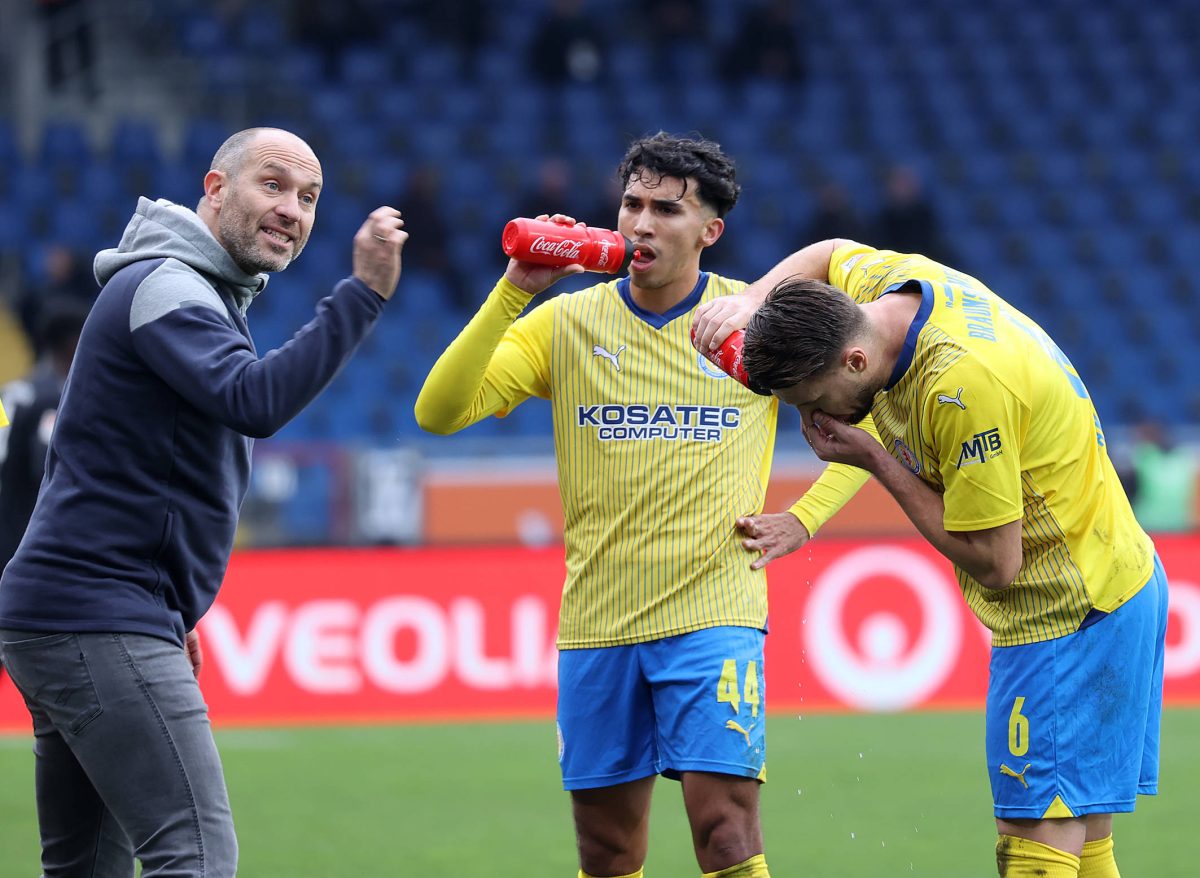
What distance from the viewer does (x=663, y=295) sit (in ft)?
16.5

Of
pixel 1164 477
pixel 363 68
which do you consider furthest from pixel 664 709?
pixel 363 68

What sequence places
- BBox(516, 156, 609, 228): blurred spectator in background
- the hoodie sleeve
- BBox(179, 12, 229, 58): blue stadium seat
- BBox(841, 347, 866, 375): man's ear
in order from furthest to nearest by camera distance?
BBox(179, 12, 229, 58): blue stadium seat
BBox(516, 156, 609, 228): blurred spectator in background
BBox(841, 347, 866, 375): man's ear
the hoodie sleeve

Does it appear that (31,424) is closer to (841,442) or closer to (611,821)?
Answer: (611,821)

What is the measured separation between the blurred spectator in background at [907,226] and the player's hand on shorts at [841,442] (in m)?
12.8

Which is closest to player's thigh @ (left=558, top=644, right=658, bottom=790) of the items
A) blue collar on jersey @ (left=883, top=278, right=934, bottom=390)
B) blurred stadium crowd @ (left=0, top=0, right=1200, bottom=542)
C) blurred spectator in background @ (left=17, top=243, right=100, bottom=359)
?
blue collar on jersey @ (left=883, top=278, right=934, bottom=390)

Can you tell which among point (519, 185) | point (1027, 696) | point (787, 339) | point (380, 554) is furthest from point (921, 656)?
point (519, 185)

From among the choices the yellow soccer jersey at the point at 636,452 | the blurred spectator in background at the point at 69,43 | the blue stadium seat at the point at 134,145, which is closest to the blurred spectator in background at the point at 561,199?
the blue stadium seat at the point at 134,145

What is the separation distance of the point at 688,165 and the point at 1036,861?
225 cm

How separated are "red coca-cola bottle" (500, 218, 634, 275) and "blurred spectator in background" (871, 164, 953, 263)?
12.4 m

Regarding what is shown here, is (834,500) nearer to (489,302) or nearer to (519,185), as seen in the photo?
(489,302)

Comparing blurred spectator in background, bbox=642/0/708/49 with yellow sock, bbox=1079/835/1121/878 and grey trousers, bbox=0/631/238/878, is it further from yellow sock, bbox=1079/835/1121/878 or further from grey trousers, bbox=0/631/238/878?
grey trousers, bbox=0/631/238/878

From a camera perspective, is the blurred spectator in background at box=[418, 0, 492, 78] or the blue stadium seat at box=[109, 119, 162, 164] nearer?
the blue stadium seat at box=[109, 119, 162, 164]

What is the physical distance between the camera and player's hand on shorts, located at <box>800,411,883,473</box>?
4020mm

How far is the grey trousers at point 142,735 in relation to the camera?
3.67 m
